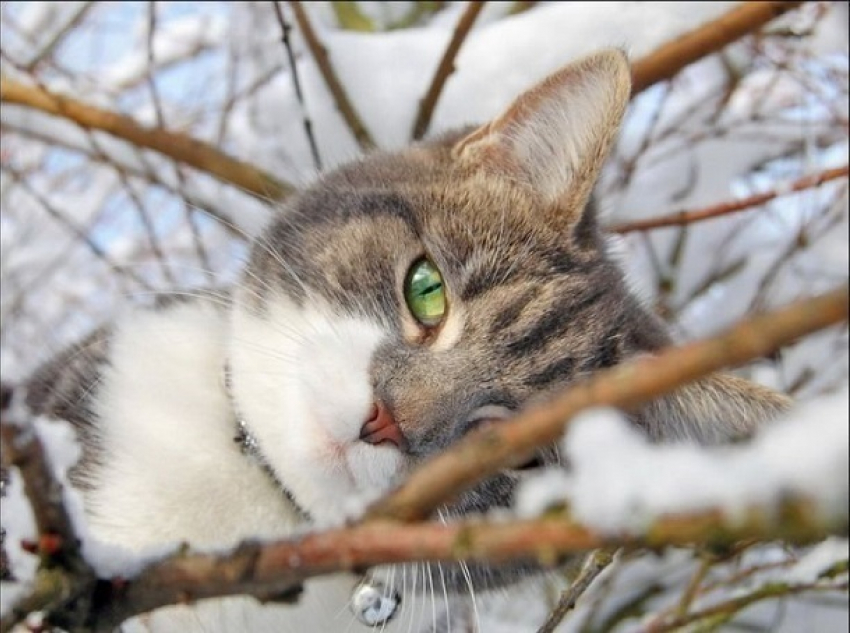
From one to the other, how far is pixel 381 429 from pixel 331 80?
1.42 m

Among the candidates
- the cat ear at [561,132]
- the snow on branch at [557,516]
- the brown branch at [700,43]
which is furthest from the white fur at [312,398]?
the brown branch at [700,43]

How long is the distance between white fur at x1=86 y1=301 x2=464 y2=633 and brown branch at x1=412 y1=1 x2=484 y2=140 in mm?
939

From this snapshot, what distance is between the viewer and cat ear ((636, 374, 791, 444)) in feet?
3.98

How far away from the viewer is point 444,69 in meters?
2.13

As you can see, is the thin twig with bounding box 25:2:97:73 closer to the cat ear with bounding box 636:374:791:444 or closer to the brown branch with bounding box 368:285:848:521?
the cat ear with bounding box 636:374:791:444

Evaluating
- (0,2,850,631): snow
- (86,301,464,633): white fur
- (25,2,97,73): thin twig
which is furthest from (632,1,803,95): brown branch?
(25,2,97,73): thin twig

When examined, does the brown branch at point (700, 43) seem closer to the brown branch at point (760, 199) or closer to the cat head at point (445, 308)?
the brown branch at point (760, 199)

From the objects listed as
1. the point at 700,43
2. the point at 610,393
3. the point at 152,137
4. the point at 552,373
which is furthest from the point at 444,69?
the point at 610,393

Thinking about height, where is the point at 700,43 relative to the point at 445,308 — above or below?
above

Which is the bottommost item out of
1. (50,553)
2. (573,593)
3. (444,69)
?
(573,593)

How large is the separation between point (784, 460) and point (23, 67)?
237 cm

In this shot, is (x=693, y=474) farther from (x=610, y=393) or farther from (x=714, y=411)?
(x=714, y=411)

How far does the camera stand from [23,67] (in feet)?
7.40

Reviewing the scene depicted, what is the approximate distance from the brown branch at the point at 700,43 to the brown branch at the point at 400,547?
5.25ft
